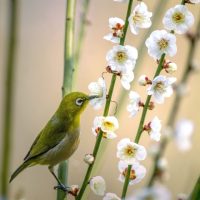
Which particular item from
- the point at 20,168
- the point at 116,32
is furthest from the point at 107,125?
the point at 20,168

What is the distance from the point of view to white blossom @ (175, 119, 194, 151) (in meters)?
0.66

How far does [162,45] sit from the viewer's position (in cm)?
102

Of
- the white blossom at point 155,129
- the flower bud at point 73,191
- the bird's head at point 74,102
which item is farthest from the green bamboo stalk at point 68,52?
the white blossom at point 155,129

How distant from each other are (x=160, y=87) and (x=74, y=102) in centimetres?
45

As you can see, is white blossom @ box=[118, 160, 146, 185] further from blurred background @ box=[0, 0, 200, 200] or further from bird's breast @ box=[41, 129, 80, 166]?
blurred background @ box=[0, 0, 200, 200]

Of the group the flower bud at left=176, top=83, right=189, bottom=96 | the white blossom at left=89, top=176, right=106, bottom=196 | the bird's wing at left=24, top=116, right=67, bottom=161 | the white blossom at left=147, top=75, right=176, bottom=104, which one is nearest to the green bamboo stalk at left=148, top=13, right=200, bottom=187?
the flower bud at left=176, top=83, right=189, bottom=96

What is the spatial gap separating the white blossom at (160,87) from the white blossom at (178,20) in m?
0.08

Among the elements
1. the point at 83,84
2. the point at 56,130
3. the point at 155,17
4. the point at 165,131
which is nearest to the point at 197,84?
the point at 83,84

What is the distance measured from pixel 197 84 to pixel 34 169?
4.28 ft

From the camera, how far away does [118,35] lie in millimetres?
1028

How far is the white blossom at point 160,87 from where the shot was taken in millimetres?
980

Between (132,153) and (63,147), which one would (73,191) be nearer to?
(132,153)

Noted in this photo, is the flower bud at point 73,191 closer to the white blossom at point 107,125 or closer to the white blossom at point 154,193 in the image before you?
→ the white blossom at point 107,125

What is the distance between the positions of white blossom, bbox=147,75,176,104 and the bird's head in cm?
14
